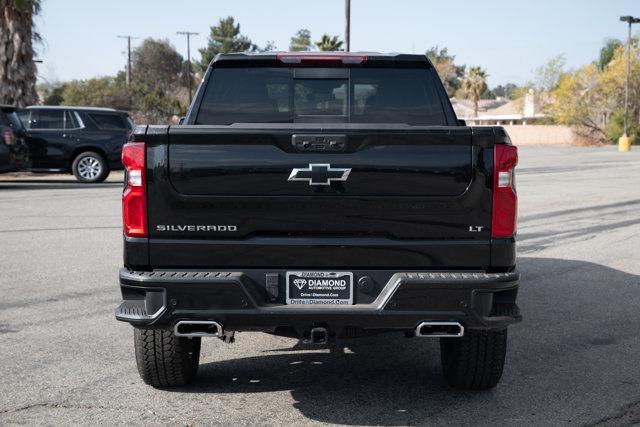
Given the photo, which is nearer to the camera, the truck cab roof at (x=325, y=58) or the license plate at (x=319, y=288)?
the license plate at (x=319, y=288)

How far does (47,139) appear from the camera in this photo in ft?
65.0

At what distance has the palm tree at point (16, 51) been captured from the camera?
26641 mm

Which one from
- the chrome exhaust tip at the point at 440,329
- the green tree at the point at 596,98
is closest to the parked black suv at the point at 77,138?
the chrome exhaust tip at the point at 440,329

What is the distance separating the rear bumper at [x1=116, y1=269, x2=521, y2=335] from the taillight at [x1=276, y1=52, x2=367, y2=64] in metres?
1.62

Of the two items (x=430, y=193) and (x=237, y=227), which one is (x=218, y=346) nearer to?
(x=237, y=227)

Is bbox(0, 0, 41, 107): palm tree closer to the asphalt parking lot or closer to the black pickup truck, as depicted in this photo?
the asphalt parking lot

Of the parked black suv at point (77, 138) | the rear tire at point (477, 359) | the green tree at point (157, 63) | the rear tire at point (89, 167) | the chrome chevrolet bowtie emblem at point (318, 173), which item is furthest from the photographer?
the green tree at point (157, 63)

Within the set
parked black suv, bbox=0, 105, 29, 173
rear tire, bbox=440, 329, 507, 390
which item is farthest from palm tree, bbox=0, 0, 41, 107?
rear tire, bbox=440, 329, 507, 390

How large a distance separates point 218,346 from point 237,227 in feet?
6.50

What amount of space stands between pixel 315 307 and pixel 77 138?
56.7ft

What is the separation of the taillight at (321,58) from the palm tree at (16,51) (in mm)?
24167

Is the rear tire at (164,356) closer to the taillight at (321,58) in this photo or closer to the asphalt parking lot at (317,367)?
the asphalt parking lot at (317,367)

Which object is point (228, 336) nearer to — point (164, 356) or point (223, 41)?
point (164, 356)

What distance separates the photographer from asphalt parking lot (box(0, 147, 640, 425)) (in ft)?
14.1
